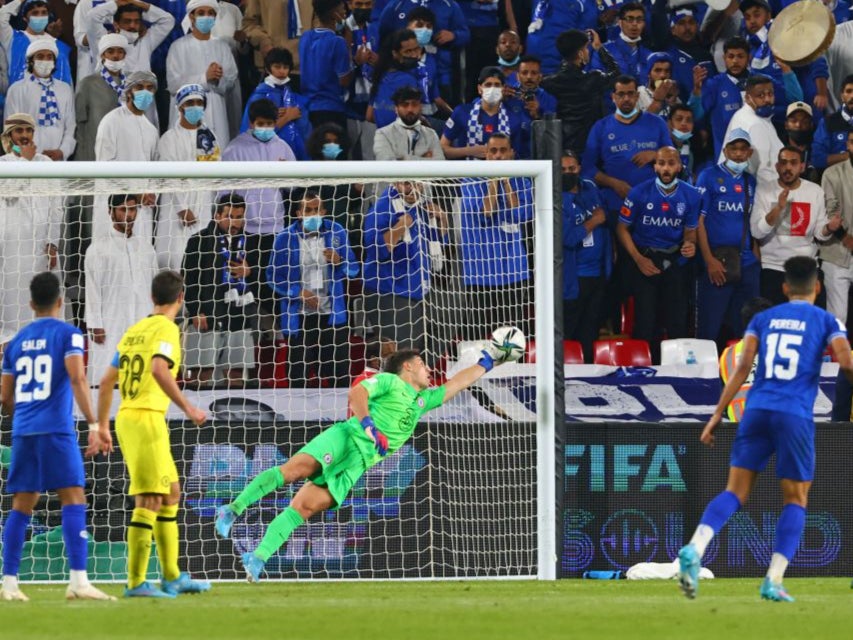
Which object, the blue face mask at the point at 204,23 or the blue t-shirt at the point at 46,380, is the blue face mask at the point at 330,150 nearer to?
the blue face mask at the point at 204,23

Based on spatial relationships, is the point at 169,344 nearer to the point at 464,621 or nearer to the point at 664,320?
the point at 464,621

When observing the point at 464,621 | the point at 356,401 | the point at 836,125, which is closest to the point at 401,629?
the point at 464,621

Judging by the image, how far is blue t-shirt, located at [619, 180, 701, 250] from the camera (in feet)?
47.7

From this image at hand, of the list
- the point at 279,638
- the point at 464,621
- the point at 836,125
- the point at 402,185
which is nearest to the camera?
the point at 279,638

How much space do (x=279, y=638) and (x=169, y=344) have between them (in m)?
2.28

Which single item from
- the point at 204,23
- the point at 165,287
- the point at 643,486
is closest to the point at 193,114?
the point at 204,23

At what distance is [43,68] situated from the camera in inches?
602

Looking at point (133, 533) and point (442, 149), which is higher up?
point (442, 149)

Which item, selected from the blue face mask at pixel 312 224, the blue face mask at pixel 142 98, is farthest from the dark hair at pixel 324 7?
the blue face mask at pixel 312 224

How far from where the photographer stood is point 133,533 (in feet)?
29.6

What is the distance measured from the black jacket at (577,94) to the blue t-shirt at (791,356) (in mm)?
6964

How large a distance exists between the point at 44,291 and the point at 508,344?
357 centimetres

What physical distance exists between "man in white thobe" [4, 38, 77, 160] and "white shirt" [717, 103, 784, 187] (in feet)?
19.4

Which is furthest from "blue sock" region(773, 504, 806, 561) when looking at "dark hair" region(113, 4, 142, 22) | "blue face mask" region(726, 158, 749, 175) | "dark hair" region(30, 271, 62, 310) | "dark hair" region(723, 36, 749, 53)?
"dark hair" region(113, 4, 142, 22)
